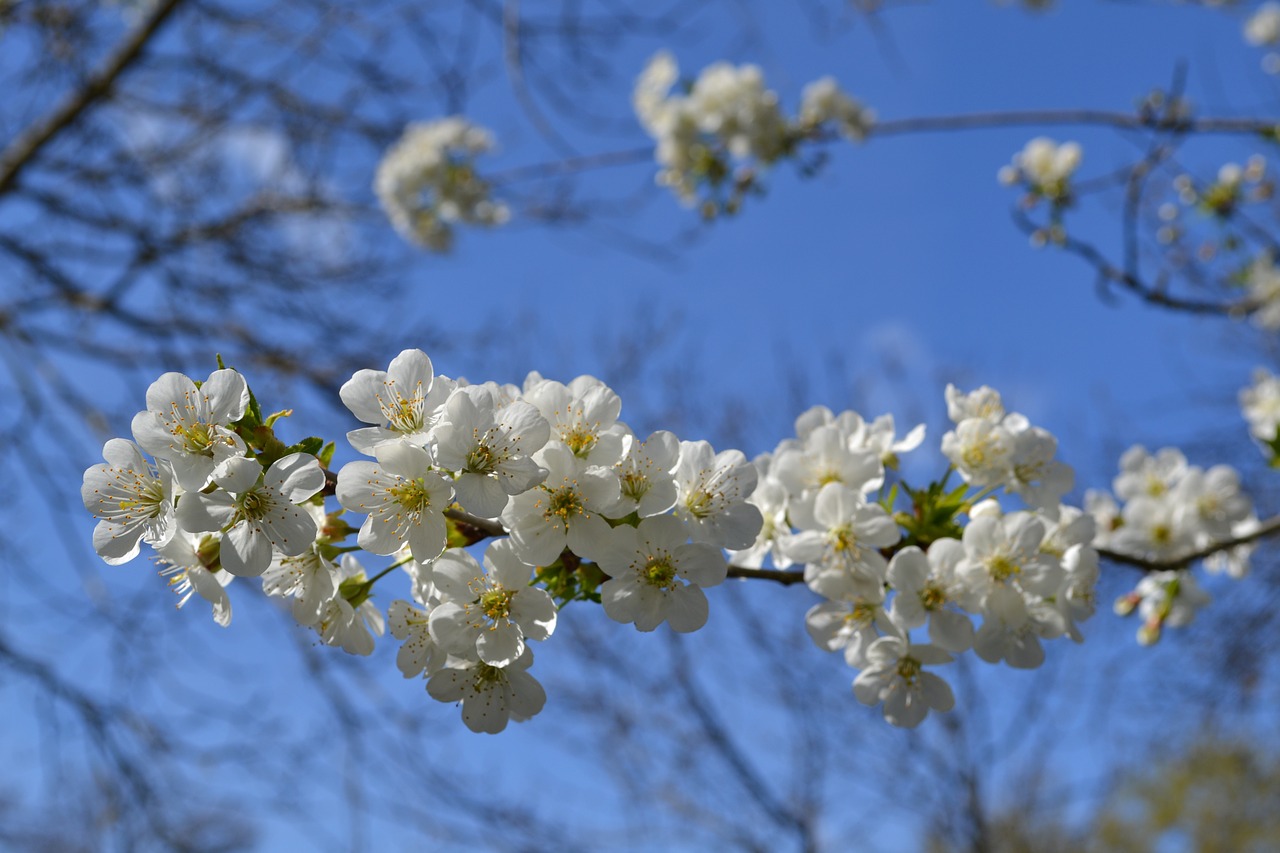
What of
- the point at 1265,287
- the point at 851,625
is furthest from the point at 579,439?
the point at 1265,287

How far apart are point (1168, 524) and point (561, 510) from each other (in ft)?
5.80

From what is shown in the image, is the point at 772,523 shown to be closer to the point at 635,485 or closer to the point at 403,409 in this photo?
the point at 635,485

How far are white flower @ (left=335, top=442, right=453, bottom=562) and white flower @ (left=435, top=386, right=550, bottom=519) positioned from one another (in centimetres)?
5

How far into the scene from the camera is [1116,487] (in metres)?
2.34

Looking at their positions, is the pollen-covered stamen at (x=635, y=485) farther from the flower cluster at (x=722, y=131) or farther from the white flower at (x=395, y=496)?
the flower cluster at (x=722, y=131)

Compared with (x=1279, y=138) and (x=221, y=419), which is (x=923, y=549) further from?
(x=1279, y=138)

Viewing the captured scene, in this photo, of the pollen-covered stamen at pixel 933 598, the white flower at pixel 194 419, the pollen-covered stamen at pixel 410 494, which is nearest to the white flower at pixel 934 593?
the pollen-covered stamen at pixel 933 598

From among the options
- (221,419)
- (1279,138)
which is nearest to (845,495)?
(221,419)

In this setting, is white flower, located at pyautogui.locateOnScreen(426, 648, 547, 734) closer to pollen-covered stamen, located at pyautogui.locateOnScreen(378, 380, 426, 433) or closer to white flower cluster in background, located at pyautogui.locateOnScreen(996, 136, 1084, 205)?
pollen-covered stamen, located at pyautogui.locateOnScreen(378, 380, 426, 433)

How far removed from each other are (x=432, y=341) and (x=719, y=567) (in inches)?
166

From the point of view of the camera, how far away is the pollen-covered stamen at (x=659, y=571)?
4.13 feet

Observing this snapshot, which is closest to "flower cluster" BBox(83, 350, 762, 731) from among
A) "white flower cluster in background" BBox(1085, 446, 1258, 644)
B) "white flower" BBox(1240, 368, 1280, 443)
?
"white flower cluster in background" BBox(1085, 446, 1258, 644)

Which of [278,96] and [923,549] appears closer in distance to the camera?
[923,549]

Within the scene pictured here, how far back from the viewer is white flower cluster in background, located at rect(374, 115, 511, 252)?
479 cm
